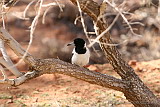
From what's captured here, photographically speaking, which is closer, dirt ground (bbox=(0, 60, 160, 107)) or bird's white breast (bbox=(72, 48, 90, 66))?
bird's white breast (bbox=(72, 48, 90, 66))

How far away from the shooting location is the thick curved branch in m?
3.38

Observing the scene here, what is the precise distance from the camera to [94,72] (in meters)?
3.82

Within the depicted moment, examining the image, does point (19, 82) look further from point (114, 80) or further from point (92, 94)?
point (92, 94)

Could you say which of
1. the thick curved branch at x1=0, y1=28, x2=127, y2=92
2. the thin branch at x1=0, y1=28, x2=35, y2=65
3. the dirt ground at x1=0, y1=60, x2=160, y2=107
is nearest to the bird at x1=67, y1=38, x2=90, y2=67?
the dirt ground at x1=0, y1=60, x2=160, y2=107

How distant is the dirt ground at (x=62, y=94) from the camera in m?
4.95

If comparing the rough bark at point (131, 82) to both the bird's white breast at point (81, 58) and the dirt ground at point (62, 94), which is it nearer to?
the bird's white breast at point (81, 58)

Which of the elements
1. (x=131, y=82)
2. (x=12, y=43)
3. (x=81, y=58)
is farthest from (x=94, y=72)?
(x=12, y=43)

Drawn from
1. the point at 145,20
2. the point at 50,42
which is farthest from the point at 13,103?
the point at 145,20

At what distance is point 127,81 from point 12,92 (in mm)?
2256

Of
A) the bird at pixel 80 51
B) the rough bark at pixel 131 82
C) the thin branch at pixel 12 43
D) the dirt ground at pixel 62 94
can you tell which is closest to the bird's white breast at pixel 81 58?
the bird at pixel 80 51

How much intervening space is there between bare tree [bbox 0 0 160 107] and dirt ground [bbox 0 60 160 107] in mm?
1023

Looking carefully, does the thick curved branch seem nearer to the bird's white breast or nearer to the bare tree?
the bare tree

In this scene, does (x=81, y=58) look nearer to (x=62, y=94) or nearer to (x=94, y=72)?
(x=94, y=72)

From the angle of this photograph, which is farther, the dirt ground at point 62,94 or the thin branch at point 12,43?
the dirt ground at point 62,94
